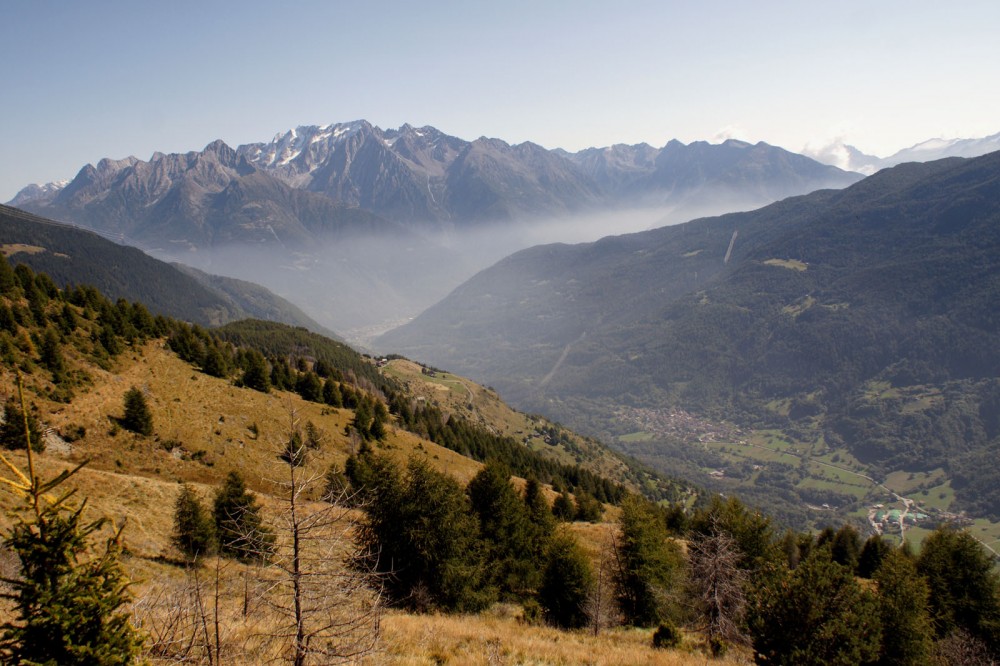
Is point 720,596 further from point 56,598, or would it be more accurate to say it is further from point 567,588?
point 56,598

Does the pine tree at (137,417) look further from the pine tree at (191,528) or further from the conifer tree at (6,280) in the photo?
the conifer tree at (6,280)

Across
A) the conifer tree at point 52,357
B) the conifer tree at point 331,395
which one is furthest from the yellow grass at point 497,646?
the conifer tree at point 331,395

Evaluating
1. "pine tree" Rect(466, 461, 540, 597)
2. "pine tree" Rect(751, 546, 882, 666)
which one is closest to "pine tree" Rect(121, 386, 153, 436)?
"pine tree" Rect(466, 461, 540, 597)

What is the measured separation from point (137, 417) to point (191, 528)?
21.4 metres

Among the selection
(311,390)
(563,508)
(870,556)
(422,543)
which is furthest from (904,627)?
(311,390)

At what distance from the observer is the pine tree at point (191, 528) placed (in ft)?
99.5

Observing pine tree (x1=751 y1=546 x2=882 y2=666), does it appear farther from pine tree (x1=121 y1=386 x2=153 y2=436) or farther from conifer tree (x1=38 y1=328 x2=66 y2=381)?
conifer tree (x1=38 y1=328 x2=66 y2=381)

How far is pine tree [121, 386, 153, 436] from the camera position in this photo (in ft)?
150

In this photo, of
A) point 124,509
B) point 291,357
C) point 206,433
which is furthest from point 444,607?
point 291,357

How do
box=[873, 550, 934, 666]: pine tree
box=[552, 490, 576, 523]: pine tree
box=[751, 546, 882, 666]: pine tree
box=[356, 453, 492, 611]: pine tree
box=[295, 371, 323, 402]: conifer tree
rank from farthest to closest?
box=[295, 371, 323, 402]: conifer tree → box=[552, 490, 576, 523]: pine tree → box=[356, 453, 492, 611]: pine tree → box=[873, 550, 934, 666]: pine tree → box=[751, 546, 882, 666]: pine tree

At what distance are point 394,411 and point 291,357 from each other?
5256 cm

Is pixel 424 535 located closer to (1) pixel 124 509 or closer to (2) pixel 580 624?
(2) pixel 580 624

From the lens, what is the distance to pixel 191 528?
30.5 metres

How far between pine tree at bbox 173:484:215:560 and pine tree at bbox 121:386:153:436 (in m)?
19.4
